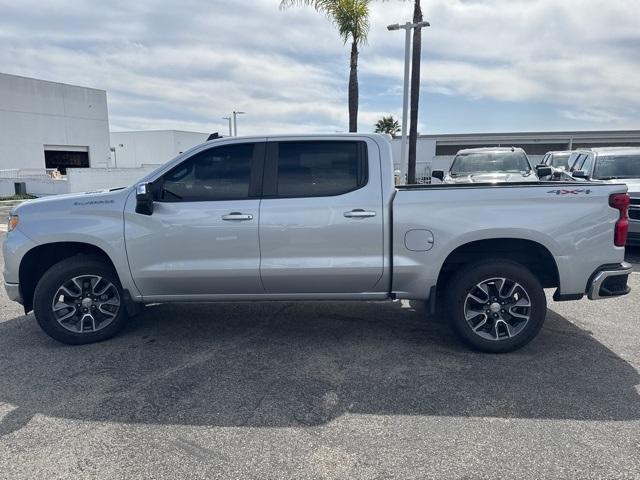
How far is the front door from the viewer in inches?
157

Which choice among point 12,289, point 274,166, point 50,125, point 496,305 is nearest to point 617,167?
point 496,305

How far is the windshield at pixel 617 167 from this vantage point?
9008 millimetres

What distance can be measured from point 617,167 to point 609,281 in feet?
21.8

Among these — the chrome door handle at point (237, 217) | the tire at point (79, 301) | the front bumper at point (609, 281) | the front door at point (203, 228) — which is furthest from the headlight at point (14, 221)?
the front bumper at point (609, 281)

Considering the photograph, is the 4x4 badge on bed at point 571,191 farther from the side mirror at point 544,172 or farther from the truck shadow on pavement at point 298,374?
the side mirror at point 544,172

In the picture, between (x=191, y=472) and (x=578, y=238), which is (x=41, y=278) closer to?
(x=191, y=472)

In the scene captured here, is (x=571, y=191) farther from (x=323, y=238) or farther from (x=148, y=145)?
(x=148, y=145)

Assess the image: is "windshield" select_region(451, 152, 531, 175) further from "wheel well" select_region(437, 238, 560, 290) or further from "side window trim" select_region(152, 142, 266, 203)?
"side window trim" select_region(152, 142, 266, 203)

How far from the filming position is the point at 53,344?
14.5 feet

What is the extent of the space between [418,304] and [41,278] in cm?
413

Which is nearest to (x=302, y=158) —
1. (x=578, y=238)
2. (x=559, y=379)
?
(x=578, y=238)

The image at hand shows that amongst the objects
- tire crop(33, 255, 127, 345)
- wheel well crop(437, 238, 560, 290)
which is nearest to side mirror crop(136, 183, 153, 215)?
tire crop(33, 255, 127, 345)

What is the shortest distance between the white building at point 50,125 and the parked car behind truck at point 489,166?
32427 mm

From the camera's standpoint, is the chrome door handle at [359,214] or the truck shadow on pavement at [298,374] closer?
the truck shadow on pavement at [298,374]
